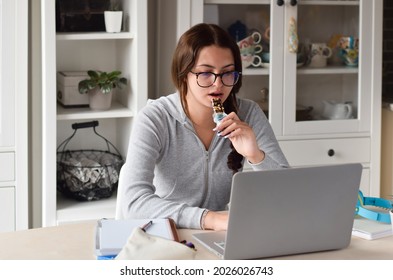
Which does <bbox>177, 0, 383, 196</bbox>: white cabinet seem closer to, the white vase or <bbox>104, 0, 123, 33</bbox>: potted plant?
<bbox>104, 0, 123, 33</bbox>: potted plant

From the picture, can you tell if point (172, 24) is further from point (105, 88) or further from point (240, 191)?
point (240, 191)

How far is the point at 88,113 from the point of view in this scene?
328 cm

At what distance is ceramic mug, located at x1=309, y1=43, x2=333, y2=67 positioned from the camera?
3.59 metres

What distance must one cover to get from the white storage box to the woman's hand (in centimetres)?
147

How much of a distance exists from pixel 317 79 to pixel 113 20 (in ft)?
3.28

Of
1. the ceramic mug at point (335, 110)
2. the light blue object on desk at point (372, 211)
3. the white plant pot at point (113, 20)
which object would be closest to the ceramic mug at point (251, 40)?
the ceramic mug at point (335, 110)

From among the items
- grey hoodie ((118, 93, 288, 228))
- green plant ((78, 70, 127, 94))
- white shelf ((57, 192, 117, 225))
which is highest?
green plant ((78, 70, 127, 94))

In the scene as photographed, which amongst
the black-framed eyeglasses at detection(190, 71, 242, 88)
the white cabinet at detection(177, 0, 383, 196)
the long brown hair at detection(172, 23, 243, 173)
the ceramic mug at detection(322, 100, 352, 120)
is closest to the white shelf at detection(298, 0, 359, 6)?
the white cabinet at detection(177, 0, 383, 196)

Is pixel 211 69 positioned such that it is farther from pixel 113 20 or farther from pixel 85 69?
pixel 85 69

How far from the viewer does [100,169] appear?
3.32 metres

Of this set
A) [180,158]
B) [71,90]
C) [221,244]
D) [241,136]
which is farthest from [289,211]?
[71,90]

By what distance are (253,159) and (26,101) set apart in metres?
1.24

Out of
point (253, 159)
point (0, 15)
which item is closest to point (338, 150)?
point (253, 159)

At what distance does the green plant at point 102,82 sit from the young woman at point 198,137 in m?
0.86
